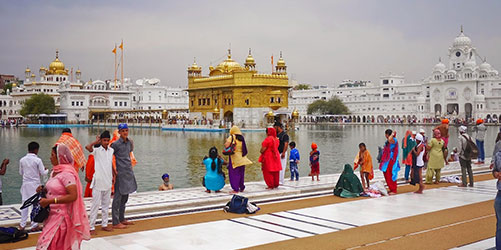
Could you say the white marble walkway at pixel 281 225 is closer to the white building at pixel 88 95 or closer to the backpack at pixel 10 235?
the backpack at pixel 10 235

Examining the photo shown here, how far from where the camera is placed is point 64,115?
261ft

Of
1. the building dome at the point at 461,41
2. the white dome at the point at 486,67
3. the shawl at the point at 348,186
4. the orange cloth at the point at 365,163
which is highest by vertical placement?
the building dome at the point at 461,41

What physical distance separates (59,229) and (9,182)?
11.6m

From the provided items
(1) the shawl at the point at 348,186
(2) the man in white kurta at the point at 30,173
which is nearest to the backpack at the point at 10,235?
(2) the man in white kurta at the point at 30,173

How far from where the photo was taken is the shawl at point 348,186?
9977 mm

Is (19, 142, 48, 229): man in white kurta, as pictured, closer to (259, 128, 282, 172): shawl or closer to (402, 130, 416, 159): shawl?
(259, 128, 282, 172): shawl

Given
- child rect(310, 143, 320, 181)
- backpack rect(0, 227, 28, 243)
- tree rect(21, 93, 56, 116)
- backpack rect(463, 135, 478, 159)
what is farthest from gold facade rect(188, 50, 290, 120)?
backpack rect(0, 227, 28, 243)

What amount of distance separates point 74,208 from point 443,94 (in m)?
91.2

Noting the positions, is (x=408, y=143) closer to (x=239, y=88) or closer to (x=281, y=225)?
(x=281, y=225)

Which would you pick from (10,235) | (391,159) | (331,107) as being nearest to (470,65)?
(331,107)

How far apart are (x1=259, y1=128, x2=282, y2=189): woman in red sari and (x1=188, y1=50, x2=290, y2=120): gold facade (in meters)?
42.3

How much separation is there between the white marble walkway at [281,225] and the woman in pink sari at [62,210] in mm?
1189

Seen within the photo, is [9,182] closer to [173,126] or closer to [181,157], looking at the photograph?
[181,157]

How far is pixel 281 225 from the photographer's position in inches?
292
